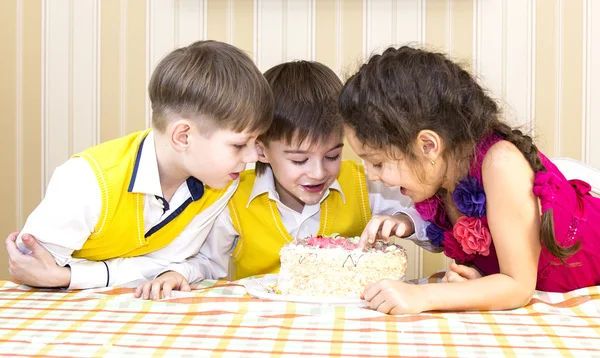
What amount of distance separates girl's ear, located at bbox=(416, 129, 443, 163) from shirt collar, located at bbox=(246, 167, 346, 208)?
1.44 feet

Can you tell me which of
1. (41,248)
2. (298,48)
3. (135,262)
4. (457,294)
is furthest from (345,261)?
(298,48)

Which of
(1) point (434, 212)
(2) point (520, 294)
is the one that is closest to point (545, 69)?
(1) point (434, 212)

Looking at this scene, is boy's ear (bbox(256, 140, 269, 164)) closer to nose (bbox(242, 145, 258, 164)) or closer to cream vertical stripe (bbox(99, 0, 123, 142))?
nose (bbox(242, 145, 258, 164))

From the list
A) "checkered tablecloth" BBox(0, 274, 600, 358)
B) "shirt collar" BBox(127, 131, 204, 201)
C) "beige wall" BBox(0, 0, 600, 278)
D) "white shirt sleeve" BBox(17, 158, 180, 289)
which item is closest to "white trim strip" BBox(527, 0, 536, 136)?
"beige wall" BBox(0, 0, 600, 278)

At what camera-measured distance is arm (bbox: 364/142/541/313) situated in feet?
4.47

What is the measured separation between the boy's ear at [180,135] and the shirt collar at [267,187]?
11.8 inches

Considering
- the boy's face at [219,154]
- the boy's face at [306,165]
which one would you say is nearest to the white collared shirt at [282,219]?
the boy's face at [306,165]

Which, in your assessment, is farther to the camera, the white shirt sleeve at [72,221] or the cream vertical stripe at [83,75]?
the cream vertical stripe at [83,75]

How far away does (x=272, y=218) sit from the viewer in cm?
191

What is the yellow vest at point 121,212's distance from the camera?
1619mm

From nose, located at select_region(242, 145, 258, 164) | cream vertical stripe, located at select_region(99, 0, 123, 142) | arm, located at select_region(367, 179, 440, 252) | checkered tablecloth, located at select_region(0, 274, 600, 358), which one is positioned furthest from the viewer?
cream vertical stripe, located at select_region(99, 0, 123, 142)

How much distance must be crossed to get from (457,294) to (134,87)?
4.64 feet

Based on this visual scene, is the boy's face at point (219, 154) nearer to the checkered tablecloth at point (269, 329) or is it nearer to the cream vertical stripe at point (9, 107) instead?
the checkered tablecloth at point (269, 329)

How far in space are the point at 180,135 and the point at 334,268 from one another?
18.8 inches
